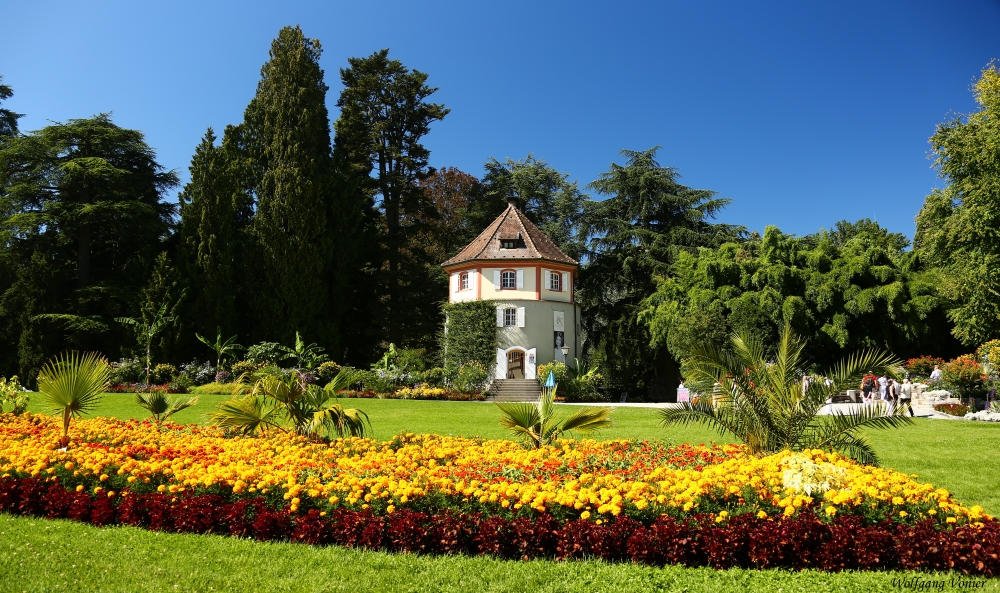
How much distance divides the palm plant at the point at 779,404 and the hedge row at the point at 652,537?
251 centimetres

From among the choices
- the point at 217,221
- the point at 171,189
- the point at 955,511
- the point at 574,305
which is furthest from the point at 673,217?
the point at 955,511

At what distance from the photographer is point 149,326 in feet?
95.1

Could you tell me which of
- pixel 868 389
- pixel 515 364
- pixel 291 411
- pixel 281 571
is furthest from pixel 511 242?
pixel 281 571

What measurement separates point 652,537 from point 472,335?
25978 mm

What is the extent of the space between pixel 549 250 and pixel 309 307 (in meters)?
11.8

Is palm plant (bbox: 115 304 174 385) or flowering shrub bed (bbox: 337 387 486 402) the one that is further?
palm plant (bbox: 115 304 174 385)

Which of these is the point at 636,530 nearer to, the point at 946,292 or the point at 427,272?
the point at 946,292

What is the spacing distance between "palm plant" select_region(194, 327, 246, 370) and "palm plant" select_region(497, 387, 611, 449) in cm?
2296

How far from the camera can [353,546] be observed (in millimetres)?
5707

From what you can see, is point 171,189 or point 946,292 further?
point 171,189

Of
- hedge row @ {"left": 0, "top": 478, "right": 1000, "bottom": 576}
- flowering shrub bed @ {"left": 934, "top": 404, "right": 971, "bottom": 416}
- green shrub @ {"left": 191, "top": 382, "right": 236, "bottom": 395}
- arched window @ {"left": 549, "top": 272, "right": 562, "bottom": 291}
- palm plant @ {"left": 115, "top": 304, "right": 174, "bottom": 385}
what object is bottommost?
hedge row @ {"left": 0, "top": 478, "right": 1000, "bottom": 576}

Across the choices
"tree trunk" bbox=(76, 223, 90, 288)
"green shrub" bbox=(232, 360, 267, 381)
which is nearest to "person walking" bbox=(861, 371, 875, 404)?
"green shrub" bbox=(232, 360, 267, 381)

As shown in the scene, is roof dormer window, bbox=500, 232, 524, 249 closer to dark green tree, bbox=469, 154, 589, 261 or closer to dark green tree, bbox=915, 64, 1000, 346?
dark green tree, bbox=469, 154, 589, 261

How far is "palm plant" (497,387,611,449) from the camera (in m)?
8.45
